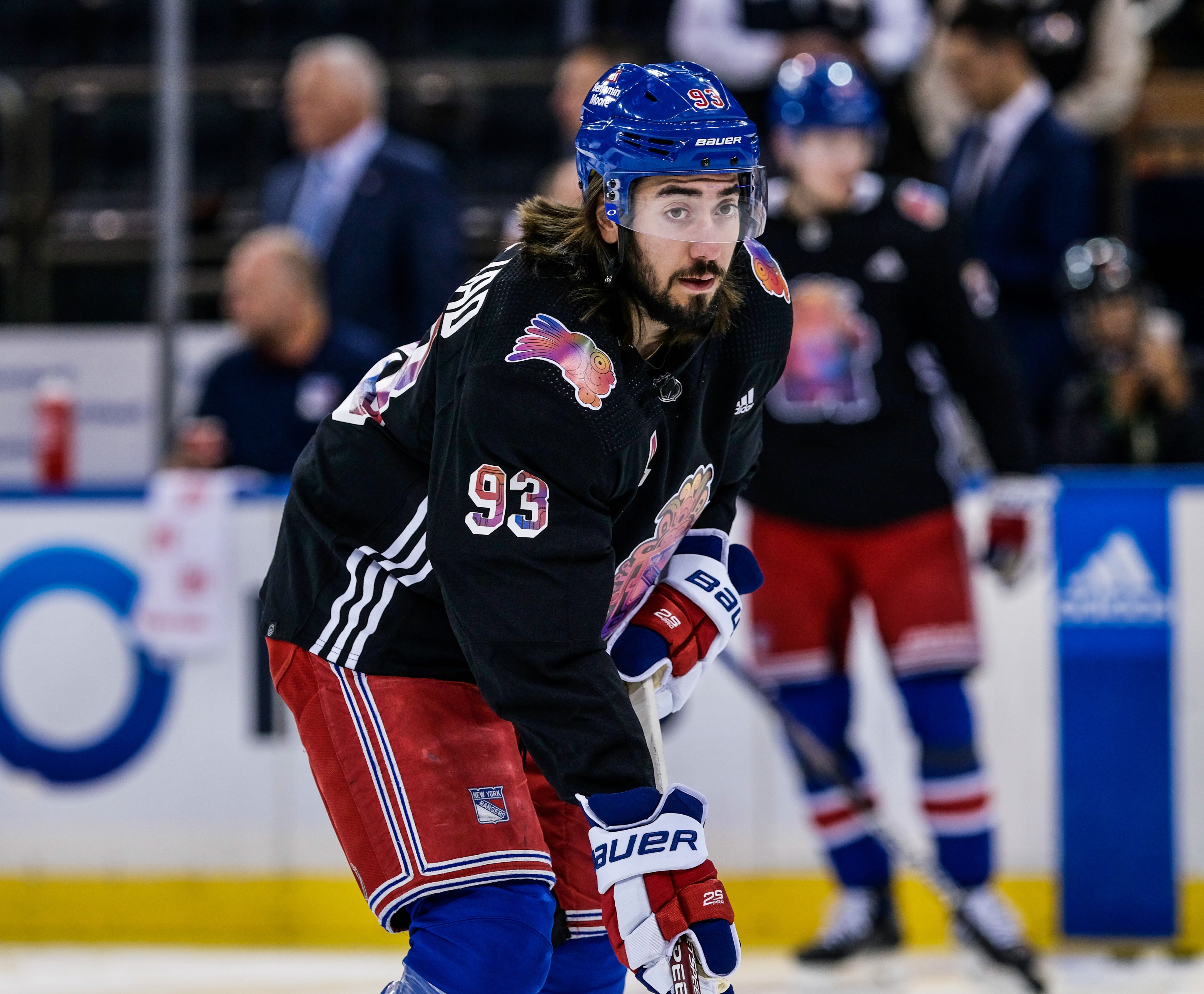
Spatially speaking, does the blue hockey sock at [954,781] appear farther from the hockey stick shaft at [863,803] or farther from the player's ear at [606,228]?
the player's ear at [606,228]

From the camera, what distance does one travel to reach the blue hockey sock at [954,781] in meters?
3.65

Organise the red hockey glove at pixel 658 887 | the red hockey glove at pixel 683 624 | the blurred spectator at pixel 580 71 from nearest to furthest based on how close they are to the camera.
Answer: the red hockey glove at pixel 658 887
the red hockey glove at pixel 683 624
the blurred spectator at pixel 580 71

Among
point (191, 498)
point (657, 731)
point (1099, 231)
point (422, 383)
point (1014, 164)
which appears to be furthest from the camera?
point (1099, 231)

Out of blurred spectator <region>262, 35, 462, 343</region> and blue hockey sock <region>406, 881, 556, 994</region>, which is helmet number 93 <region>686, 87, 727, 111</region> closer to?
blue hockey sock <region>406, 881, 556, 994</region>

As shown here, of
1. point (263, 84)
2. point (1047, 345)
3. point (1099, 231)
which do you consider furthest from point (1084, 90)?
point (263, 84)

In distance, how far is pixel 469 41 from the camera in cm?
678

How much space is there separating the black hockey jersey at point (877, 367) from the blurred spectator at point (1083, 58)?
4.81 feet

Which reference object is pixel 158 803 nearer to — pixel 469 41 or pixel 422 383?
pixel 422 383

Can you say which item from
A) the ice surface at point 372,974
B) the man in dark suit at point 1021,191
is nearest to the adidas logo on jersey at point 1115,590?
the ice surface at point 372,974

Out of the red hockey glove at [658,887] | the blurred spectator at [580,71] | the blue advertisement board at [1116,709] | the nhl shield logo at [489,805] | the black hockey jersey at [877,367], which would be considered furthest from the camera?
the blurred spectator at [580,71]

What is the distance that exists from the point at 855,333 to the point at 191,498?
5.05 ft

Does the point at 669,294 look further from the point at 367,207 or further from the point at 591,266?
the point at 367,207

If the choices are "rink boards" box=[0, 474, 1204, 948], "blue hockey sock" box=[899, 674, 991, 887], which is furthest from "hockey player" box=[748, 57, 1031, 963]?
"rink boards" box=[0, 474, 1204, 948]

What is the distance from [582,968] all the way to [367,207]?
9.99 feet
